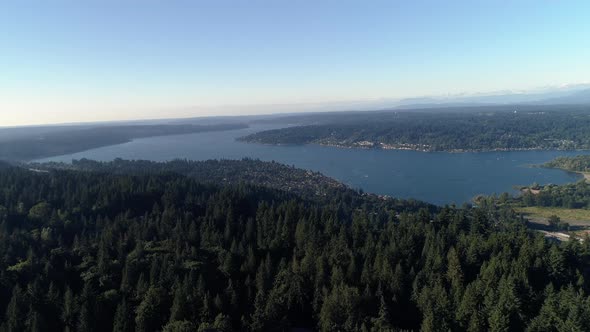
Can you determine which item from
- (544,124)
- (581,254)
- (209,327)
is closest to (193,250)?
(209,327)

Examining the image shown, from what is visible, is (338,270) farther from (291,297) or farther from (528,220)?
(528,220)

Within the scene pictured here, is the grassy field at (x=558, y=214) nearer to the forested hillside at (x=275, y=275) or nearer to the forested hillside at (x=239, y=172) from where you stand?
the forested hillside at (x=275, y=275)

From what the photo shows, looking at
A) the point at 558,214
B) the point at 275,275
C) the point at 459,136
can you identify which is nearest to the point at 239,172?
the point at 558,214

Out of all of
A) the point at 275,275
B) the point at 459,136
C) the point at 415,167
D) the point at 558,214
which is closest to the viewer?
the point at 275,275

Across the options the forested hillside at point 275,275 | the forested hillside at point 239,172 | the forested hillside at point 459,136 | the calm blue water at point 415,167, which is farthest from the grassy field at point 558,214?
the forested hillside at point 459,136

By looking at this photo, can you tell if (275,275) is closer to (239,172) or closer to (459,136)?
(239,172)

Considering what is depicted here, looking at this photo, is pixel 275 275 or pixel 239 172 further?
pixel 239 172
